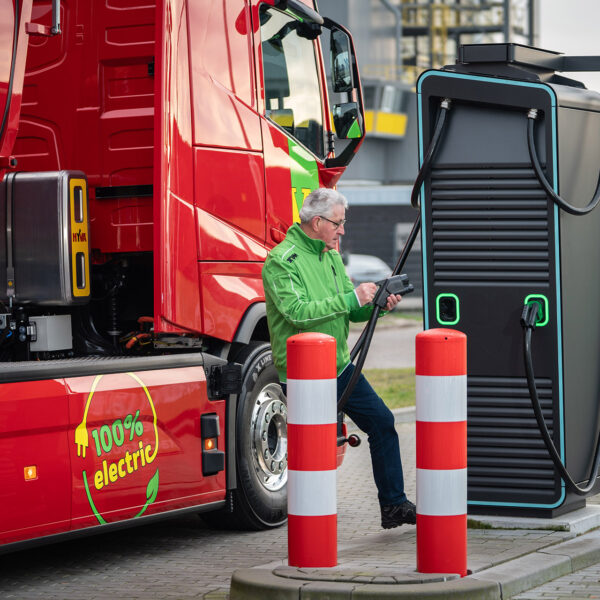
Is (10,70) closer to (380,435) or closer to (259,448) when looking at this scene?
(380,435)

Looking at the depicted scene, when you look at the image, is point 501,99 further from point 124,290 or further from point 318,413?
point 124,290

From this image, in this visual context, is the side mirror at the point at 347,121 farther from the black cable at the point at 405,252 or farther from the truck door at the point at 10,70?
the truck door at the point at 10,70

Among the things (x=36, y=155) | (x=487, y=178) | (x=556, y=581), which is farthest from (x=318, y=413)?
(x=36, y=155)

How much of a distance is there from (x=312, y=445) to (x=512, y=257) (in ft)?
5.30

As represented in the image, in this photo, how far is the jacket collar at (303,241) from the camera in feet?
19.9

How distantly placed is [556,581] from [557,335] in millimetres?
1222

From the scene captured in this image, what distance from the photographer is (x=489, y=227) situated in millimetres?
6250

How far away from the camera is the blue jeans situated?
6184mm

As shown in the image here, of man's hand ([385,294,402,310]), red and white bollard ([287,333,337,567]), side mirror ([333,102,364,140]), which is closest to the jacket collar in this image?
man's hand ([385,294,402,310])

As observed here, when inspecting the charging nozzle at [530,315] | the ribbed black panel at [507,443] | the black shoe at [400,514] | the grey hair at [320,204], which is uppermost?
the grey hair at [320,204]

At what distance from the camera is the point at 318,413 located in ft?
16.9

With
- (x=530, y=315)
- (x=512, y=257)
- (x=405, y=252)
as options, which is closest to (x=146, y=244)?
(x=405, y=252)

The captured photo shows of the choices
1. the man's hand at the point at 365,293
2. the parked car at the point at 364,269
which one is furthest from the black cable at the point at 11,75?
the parked car at the point at 364,269

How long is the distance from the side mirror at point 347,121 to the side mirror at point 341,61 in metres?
0.12
